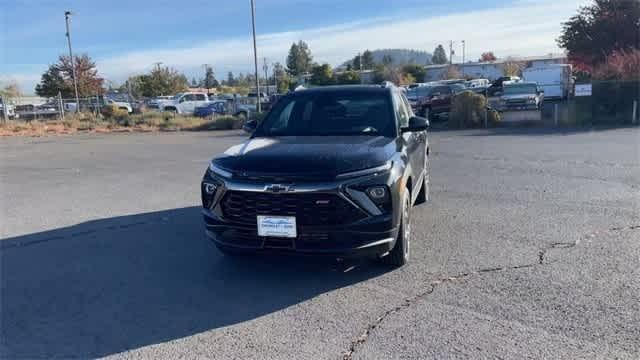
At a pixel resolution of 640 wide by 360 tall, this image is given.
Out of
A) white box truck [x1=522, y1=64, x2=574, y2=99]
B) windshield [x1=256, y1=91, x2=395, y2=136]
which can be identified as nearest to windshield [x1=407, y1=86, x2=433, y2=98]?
white box truck [x1=522, y1=64, x2=574, y2=99]

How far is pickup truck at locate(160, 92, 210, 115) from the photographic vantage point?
37.1 metres

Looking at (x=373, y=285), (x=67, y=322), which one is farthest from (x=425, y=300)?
(x=67, y=322)

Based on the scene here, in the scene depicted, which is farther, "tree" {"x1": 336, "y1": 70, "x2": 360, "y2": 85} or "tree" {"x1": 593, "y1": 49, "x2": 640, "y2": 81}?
"tree" {"x1": 336, "y1": 70, "x2": 360, "y2": 85}

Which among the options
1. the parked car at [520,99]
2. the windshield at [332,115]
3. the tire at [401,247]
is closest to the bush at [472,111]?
the parked car at [520,99]

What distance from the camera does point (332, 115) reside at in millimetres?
6020

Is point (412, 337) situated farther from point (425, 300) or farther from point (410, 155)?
point (410, 155)

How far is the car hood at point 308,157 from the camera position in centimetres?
445

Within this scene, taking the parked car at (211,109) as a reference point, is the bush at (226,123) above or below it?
below

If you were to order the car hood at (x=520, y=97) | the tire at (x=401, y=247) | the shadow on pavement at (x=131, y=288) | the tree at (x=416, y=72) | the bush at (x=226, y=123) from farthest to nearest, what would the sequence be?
the tree at (x=416, y=72) < the bush at (x=226, y=123) < the car hood at (x=520, y=97) < the tire at (x=401, y=247) < the shadow on pavement at (x=131, y=288)

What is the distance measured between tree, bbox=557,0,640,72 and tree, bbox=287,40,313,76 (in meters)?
49.0

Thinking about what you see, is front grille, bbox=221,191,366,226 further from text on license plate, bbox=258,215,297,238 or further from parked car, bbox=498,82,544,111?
parked car, bbox=498,82,544,111

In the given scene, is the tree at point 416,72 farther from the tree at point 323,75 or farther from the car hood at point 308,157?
the car hood at point 308,157

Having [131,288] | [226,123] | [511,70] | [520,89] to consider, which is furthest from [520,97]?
[511,70]

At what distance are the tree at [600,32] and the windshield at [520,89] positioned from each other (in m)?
14.0
